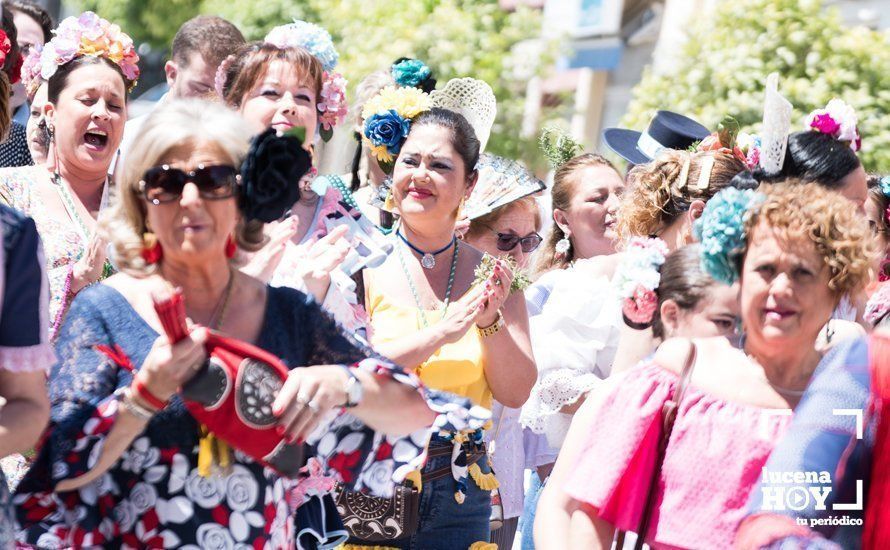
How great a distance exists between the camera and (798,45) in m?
12.7

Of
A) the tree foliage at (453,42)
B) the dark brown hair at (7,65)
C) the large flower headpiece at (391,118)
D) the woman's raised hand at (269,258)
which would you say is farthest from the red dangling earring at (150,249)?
the tree foliage at (453,42)

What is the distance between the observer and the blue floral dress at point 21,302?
9.99 ft

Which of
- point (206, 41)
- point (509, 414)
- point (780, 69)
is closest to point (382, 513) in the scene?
point (509, 414)

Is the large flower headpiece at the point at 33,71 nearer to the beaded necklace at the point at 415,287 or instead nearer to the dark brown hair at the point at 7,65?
the dark brown hair at the point at 7,65

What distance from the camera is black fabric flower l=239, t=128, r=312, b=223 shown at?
3.29 meters

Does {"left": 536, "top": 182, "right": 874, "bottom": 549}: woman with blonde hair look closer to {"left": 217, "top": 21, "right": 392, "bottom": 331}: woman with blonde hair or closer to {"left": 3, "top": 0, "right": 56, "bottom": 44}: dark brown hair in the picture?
{"left": 217, "top": 21, "right": 392, "bottom": 331}: woman with blonde hair

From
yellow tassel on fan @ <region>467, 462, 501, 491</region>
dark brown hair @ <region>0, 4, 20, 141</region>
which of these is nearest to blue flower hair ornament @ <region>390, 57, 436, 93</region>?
dark brown hair @ <region>0, 4, 20, 141</region>

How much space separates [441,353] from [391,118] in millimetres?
923

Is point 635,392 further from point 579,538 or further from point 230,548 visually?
point 230,548

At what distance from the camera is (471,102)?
222 inches

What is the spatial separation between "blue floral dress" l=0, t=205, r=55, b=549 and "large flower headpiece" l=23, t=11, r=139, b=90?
2272 mm

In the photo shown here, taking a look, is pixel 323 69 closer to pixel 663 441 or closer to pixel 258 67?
pixel 258 67

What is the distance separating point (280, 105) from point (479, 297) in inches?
43.4

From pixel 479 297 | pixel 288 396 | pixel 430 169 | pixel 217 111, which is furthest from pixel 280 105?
pixel 288 396
